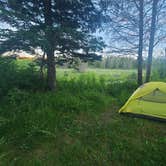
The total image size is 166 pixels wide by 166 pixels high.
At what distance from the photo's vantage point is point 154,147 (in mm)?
3623

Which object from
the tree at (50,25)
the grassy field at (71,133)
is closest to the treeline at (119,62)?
the tree at (50,25)

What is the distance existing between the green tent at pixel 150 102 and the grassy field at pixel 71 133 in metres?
0.26

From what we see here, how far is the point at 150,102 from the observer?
5.21m

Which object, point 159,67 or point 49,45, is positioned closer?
point 49,45

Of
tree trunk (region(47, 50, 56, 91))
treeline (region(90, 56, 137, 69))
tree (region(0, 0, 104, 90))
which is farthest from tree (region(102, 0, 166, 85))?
tree trunk (region(47, 50, 56, 91))

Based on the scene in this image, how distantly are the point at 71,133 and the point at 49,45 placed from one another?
260 cm

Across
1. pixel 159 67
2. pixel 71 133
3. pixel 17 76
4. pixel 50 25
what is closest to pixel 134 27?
pixel 159 67

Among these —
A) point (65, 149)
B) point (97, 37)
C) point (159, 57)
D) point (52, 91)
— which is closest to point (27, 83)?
point (52, 91)

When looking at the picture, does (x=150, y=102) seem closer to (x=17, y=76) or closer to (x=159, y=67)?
(x=17, y=76)

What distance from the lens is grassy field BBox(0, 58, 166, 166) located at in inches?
130

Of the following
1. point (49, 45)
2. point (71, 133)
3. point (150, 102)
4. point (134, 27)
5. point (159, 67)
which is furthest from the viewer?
point (159, 67)

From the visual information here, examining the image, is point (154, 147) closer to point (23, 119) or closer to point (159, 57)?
point (23, 119)

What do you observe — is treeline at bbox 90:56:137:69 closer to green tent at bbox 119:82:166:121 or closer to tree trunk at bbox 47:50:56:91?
tree trunk at bbox 47:50:56:91

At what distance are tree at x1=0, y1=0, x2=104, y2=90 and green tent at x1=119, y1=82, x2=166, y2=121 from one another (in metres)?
2.39
